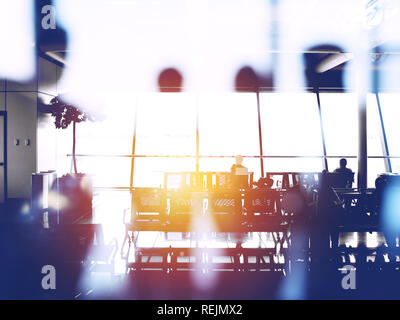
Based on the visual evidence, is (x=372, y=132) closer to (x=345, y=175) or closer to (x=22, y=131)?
(x=345, y=175)

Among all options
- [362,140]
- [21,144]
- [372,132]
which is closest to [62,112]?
[21,144]

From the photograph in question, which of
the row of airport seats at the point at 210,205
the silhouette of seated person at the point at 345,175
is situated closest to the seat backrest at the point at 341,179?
the silhouette of seated person at the point at 345,175

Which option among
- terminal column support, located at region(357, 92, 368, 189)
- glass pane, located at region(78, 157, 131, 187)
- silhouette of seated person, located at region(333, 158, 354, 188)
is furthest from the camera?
glass pane, located at region(78, 157, 131, 187)

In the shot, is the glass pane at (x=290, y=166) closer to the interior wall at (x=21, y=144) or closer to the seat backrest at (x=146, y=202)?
the interior wall at (x=21, y=144)

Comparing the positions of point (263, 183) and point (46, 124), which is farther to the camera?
point (46, 124)

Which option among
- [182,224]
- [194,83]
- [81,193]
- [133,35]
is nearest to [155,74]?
[194,83]

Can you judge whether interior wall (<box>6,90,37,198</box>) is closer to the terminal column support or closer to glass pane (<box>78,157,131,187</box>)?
the terminal column support

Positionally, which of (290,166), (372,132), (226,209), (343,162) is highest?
(372,132)

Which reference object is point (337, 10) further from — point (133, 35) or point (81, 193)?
point (81, 193)

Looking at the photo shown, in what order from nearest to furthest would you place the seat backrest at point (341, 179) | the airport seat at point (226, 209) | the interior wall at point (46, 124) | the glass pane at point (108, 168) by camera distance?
the airport seat at point (226, 209) < the seat backrest at point (341, 179) < the interior wall at point (46, 124) < the glass pane at point (108, 168)

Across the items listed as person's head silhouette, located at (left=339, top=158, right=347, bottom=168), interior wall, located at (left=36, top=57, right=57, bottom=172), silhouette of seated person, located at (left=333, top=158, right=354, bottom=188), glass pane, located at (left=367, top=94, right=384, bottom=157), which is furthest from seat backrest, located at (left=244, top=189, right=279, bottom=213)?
glass pane, located at (left=367, top=94, right=384, bottom=157)

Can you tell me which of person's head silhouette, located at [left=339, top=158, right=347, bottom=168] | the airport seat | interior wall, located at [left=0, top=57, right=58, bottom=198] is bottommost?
the airport seat

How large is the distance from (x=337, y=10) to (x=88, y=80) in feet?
22.4

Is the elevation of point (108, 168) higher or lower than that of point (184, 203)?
higher
